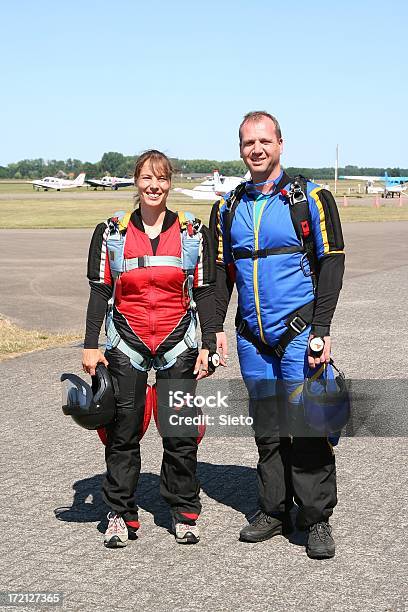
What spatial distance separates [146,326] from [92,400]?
445 mm

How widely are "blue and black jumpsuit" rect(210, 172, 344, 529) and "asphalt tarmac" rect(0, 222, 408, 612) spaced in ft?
1.07

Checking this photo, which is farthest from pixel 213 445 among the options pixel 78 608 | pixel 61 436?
pixel 78 608

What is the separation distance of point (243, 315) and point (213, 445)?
2.11 meters

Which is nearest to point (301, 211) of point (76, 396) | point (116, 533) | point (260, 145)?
point (260, 145)

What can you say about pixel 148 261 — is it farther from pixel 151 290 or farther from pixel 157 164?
pixel 157 164

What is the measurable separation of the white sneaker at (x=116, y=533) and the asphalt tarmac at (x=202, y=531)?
54 mm

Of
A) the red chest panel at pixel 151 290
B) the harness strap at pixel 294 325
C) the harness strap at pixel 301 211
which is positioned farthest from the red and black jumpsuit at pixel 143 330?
the harness strap at pixel 301 211

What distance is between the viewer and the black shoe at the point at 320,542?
4.68m

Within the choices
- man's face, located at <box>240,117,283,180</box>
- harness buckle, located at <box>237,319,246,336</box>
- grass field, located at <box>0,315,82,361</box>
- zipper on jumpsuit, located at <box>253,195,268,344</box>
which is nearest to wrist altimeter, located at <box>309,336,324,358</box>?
zipper on jumpsuit, located at <box>253,195,268,344</box>

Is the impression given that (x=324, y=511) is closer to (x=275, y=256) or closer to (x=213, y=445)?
(x=275, y=256)

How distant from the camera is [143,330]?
191 inches

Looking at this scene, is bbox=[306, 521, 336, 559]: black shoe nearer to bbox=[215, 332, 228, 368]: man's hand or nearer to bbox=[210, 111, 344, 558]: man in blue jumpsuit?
bbox=[210, 111, 344, 558]: man in blue jumpsuit

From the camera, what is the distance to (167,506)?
552 centimetres

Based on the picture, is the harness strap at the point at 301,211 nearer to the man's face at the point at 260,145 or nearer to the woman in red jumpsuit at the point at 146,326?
Result: the man's face at the point at 260,145
